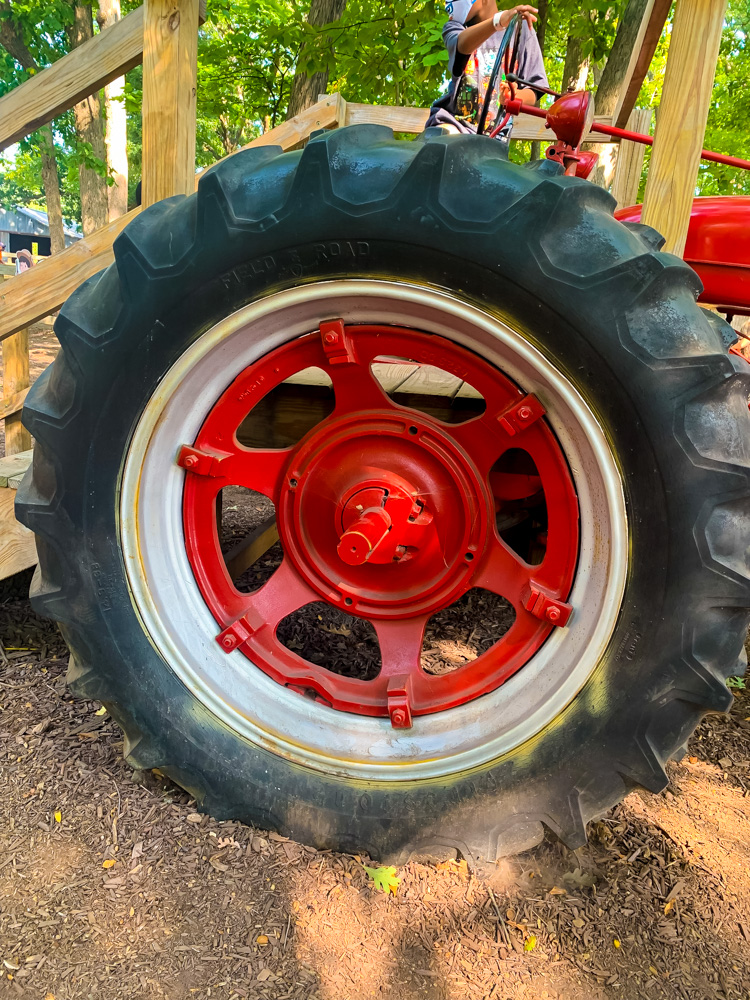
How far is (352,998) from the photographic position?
1.35 metres

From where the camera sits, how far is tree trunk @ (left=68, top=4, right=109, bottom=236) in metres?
12.1

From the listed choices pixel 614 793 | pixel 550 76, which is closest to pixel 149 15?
pixel 614 793

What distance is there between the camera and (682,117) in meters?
1.49

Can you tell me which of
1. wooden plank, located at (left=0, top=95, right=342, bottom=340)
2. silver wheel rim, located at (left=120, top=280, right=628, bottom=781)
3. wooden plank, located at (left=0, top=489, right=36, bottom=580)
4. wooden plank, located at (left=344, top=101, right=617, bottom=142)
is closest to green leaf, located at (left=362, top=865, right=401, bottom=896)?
silver wheel rim, located at (left=120, top=280, right=628, bottom=781)

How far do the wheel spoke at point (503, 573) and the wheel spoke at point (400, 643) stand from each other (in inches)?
7.9

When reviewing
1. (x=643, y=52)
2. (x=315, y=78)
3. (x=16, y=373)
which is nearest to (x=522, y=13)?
(x=643, y=52)

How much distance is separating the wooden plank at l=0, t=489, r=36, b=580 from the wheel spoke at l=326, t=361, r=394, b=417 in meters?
1.14

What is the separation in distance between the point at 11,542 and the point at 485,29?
2312 millimetres

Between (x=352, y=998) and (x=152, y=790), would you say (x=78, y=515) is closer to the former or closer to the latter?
(x=152, y=790)

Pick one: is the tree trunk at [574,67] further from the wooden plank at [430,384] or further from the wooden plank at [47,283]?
the wooden plank at [47,283]

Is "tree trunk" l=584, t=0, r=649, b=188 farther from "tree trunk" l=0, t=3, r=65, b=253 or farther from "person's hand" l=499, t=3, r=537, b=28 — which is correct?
A: "tree trunk" l=0, t=3, r=65, b=253

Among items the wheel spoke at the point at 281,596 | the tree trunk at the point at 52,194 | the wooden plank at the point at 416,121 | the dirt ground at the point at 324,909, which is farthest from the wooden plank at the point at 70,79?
the tree trunk at the point at 52,194

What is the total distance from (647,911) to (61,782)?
1.50 metres

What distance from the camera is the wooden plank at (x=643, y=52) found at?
7.21 ft
